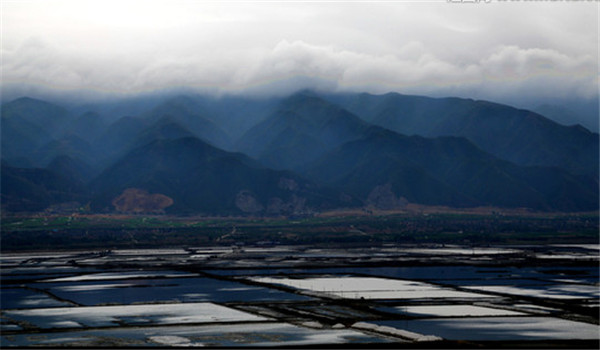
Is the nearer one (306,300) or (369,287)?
(306,300)

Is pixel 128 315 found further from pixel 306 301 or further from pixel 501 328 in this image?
pixel 501 328

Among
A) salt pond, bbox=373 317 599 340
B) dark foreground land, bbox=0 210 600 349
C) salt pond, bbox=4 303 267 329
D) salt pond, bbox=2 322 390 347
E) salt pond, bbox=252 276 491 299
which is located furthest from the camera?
salt pond, bbox=252 276 491 299

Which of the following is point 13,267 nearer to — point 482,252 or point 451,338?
point 482,252

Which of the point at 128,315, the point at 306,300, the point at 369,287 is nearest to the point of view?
the point at 128,315

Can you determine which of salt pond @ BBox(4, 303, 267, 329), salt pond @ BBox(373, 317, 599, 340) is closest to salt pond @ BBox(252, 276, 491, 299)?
salt pond @ BBox(4, 303, 267, 329)

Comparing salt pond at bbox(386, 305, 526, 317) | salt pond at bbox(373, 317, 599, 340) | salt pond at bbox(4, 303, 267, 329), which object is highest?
salt pond at bbox(4, 303, 267, 329)

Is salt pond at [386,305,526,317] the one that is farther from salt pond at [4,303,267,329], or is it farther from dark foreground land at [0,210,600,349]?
salt pond at [4,303,267,329]

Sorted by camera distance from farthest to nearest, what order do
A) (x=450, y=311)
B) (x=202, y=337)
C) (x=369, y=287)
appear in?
1. (x=369, y=287)
2. (x=450, y=311)
3. (x=202, y=337)

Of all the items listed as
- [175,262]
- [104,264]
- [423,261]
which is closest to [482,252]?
[423,261]

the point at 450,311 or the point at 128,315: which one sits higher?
the point at 128,315

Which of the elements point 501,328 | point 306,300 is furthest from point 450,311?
point 306,300

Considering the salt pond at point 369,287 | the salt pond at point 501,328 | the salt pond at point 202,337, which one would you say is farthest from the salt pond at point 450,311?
the salt pond at point 202,337

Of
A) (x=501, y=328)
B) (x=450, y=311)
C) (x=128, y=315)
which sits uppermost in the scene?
(x=128, y=315)
